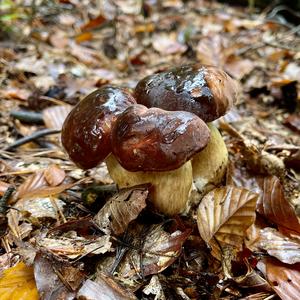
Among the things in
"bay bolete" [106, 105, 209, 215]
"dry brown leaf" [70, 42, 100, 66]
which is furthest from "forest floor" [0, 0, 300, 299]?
"dry brown leaf" [70, 42, 100, 66]

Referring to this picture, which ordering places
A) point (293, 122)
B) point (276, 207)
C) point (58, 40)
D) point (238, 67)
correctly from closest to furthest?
point (276, 207) < point (293, 122) < point (238, 67) < point (58, 40)

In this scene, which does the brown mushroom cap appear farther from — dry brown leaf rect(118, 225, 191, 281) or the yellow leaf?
the yellow leaf

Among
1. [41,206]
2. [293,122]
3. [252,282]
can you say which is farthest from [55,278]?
[293,122]

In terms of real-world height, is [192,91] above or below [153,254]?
above

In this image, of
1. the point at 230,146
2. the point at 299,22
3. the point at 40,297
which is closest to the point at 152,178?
the point at 40,297

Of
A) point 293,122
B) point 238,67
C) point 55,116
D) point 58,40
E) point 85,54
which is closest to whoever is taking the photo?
point 55,116

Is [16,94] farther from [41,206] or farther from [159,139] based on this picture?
[159,139]

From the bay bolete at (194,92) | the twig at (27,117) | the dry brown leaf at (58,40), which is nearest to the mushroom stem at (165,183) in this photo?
the bay bolete at (194,92)
